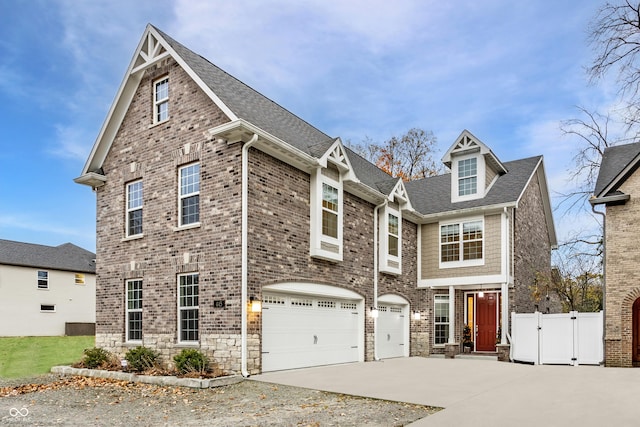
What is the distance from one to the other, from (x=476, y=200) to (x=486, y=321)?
16.3 ft

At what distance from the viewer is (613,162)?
18656 mm

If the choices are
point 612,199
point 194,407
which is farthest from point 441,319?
point 194,407

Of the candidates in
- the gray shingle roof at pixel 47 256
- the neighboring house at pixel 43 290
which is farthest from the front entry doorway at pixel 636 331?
the gray shingle roof at pixel 47 256

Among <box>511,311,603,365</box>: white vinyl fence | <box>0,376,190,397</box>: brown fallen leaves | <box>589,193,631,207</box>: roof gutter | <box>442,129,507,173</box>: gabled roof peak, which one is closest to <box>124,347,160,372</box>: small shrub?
<box>0,376,190,397</box>: brown fallen leaves

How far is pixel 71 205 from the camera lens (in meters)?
33.1

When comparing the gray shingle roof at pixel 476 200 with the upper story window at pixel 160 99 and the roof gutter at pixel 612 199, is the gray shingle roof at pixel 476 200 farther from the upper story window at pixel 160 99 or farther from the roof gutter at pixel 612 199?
the upper story window at pixel 160 99

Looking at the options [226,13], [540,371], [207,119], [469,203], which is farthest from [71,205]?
[540,371]

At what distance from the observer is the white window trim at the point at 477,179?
67.3ft

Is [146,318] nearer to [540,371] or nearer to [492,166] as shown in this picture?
[540,371]

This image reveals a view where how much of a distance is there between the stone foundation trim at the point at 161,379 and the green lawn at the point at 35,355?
222 cm

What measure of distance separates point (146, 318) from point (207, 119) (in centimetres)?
587

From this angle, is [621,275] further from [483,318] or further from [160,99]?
[160,99]

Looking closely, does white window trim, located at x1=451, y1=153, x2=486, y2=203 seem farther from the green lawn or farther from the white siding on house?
the white siding on house

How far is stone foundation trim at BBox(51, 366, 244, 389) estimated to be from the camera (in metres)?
11.0
